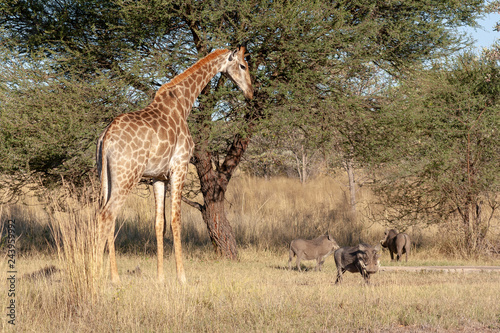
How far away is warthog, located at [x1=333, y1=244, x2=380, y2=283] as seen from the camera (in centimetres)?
885

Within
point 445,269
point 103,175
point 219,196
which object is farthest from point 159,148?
point 445,269

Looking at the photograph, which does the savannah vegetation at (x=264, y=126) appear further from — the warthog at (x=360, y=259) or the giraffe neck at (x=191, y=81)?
the giraffe neck at (x=191, y=81)

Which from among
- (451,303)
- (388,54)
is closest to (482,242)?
(388,54)

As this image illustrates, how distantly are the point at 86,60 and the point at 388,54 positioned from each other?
7.02m

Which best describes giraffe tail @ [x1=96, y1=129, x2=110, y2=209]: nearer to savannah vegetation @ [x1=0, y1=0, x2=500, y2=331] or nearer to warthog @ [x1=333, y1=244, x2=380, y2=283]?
savannah vegetation @ [x1=0, y1=0, x2=500, y2=331]

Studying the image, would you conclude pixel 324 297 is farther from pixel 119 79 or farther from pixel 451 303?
pixel 119 79

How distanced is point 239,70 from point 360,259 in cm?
424

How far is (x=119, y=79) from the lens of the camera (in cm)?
1181

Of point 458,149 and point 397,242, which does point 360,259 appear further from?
point 458,149

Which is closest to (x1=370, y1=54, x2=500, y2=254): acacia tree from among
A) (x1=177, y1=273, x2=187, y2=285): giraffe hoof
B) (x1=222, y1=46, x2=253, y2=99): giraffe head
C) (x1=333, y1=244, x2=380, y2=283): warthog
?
(x1=333, y1=244, x2=380, y2=283): warthog

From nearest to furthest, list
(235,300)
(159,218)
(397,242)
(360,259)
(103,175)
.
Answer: (235,300) → (103,175) → (360,259) → (159,218) → (397,242)

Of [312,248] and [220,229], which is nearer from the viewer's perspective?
[312,248]

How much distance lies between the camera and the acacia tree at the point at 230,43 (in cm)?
1077

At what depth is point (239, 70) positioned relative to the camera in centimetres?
1041
